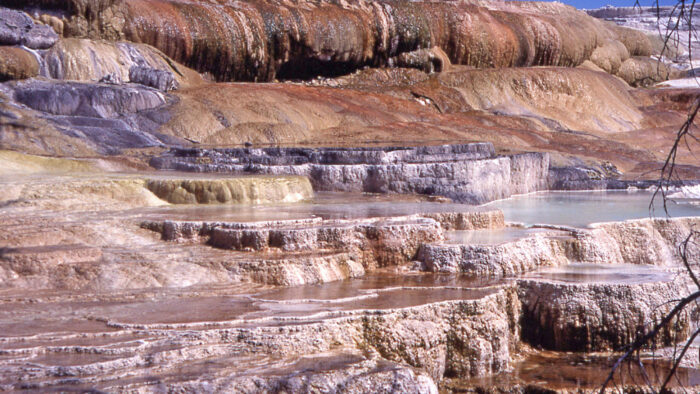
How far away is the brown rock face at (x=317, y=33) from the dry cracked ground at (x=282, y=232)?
8 cm

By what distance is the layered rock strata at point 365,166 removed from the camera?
1084 cm

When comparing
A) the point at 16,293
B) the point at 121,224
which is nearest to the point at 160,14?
the point at 121,224

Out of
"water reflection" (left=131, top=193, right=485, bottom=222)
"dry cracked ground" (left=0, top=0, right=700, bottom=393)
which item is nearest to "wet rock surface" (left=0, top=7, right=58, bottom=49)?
"dry cracked ground" (left=0, top=0, right=700, bottom=393)

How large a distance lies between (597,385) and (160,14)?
46.6 ft

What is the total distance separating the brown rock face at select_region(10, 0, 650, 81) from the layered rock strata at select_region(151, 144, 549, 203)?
22.9 ft

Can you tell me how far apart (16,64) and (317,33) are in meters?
8.52

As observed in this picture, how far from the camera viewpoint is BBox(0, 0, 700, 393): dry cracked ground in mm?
4930

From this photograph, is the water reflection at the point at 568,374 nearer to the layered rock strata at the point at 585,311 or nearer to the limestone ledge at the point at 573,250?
the layered rock strata at the point at 585,311

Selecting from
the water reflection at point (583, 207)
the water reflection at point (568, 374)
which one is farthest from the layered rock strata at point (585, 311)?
the water reflection at point (583, 207)

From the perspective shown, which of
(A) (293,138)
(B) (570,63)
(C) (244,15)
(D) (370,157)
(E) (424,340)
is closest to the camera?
(E) (424,340)

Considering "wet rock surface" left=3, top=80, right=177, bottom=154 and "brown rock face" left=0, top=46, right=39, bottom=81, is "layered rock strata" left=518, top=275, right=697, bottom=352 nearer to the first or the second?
"wet rock surface" left=3, top=80, right=177, bottom=154

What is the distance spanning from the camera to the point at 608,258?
27.5 ft

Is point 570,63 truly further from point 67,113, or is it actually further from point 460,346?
point 460,346

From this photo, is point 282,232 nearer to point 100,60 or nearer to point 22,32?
point 22,32
